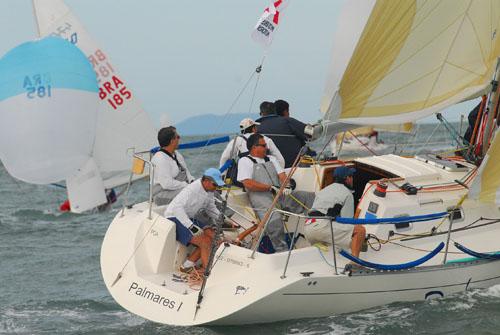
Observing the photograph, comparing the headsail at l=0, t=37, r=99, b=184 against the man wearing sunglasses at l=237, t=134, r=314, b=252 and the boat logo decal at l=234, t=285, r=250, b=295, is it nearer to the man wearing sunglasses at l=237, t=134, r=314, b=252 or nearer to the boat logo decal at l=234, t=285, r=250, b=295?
the man wearing sunglasses at l=237, t=134, r=314, b=252

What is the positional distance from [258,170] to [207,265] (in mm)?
1364

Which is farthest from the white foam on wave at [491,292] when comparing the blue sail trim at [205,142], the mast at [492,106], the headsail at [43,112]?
the headsail at [43,112]

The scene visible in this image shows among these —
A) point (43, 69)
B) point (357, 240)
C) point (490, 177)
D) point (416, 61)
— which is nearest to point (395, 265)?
point (357, 240)

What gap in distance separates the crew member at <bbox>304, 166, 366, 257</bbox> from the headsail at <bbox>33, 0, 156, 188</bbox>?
365 cm

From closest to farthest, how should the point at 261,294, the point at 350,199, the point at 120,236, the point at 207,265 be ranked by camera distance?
the point at 261,294 < the point at 207,265 < the point at 350,199 < the point at 120,236

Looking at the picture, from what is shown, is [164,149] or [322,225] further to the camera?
[164,149]

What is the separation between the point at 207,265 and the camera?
675cm

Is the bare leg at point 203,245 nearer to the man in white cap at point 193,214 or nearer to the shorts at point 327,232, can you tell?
the man in white cap at point 193,214

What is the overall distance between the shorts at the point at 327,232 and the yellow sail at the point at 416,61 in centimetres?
97

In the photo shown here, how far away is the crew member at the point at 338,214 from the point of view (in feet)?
22.9

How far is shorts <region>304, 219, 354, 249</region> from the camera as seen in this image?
Answer: 7.00m

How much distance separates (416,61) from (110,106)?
14.8 ft

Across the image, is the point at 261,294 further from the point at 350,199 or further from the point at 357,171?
the point at 357,171

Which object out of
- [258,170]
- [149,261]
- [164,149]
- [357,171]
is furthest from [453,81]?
[149,261]
